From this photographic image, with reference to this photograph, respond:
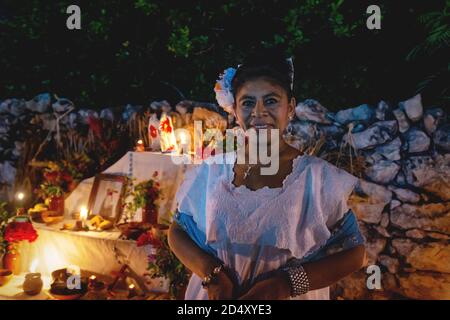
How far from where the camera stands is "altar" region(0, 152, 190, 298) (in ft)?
13.7

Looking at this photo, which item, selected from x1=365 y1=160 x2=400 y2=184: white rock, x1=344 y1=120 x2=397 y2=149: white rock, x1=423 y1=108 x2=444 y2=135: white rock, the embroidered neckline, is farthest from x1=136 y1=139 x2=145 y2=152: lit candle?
x1=423 y1=108 x2=444 y2=135: white rock

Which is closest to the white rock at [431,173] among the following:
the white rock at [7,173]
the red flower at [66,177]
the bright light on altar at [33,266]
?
the red flower at [66,177]

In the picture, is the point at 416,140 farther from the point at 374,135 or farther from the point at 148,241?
the point at 148,241

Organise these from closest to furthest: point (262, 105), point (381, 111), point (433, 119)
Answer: point (262, 105) < point (433, 119) < point (381, 111)

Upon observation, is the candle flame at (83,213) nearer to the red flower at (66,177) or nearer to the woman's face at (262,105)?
the red flower at (66,177)

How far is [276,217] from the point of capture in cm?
189

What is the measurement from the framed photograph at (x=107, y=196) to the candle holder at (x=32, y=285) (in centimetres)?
96

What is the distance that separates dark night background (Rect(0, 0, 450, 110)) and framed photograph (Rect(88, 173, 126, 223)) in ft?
5.66

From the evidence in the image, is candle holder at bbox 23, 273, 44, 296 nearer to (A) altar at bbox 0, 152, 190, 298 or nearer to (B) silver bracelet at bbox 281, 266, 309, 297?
(A) altar at bbox 0, 152, 190, 298

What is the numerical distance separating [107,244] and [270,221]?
2.85 m

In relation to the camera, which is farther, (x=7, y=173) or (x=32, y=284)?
(x=7, y=173)

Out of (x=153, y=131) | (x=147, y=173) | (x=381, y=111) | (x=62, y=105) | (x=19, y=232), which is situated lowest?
(x=19, y=232)

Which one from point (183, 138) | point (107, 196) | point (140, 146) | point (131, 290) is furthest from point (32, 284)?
point (183, 138)
